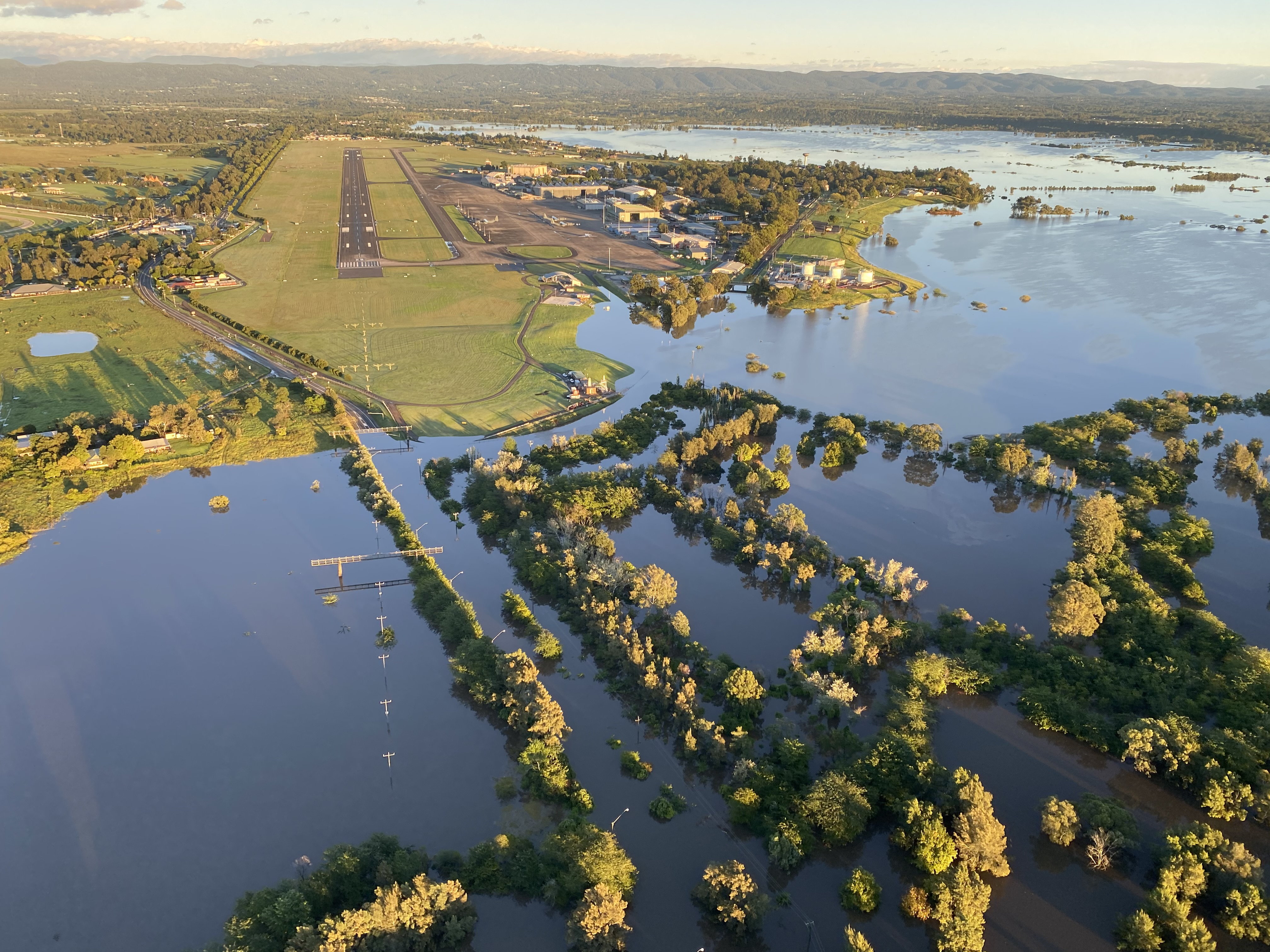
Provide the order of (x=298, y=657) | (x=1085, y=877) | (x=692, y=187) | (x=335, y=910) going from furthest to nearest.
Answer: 1. (x=692, y=187)
2. (x=298, y=657)
3. (x=1085, y=877)
4. (x=335, y=910)

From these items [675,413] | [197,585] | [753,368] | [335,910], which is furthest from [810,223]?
[335,910]

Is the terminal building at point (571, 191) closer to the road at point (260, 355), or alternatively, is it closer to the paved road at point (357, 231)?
the paved road at point (357, 231)

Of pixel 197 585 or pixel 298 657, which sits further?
pixel 197 585

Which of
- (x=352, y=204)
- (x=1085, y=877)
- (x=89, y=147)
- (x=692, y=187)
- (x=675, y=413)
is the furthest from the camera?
(x=89, y=147)

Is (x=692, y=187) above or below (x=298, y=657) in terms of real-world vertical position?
above

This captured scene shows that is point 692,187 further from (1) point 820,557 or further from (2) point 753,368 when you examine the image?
(1) point 820,557

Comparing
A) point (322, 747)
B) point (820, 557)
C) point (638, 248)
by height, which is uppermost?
point (638, 248)

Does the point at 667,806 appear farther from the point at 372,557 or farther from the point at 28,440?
the point at 28,440

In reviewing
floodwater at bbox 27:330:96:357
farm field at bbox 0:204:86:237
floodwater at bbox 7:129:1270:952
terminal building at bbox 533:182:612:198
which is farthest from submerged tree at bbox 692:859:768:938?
terminal building at bbox 533:182:612:198
